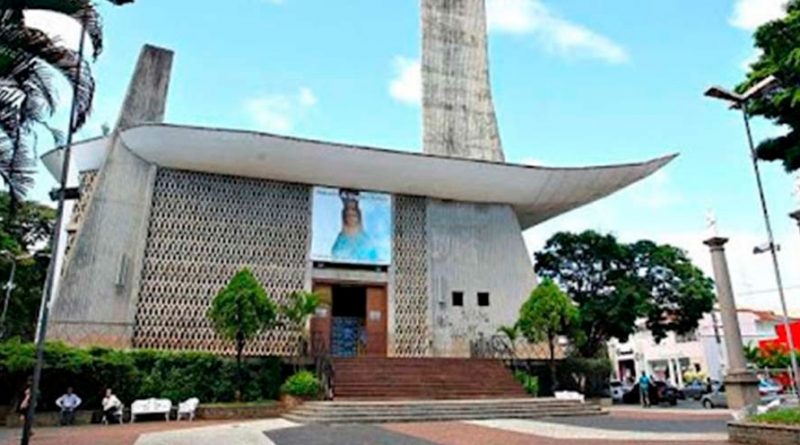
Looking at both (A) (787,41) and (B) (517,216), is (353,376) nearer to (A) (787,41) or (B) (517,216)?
(B) (517,216)

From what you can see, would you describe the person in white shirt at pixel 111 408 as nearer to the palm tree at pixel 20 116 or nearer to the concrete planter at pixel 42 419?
the concrete planter at pixel 42 419

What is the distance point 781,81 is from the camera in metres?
9.08

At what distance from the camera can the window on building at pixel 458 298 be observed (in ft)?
59.9

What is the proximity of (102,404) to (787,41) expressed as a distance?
48.3 feet

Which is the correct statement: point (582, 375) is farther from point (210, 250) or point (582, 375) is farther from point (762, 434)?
point (210, 250)

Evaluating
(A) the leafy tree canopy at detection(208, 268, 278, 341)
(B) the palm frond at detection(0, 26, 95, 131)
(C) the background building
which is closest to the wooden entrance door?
(A) the leafy tree canopy at detection(208, 268, 278, 341)

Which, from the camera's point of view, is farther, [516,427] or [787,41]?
[516,427]

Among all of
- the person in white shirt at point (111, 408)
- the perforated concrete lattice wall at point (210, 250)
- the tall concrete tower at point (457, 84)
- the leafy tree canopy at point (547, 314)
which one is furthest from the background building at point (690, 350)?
the person in white shirt at point (111, 408)

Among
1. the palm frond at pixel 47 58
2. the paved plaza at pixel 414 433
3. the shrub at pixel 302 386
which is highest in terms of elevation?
the palm frond at pixel 47 58

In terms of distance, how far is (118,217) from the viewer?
15.4 m

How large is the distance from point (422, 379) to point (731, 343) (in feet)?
24.7

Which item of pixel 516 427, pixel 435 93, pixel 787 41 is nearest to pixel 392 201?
pixel 435 93

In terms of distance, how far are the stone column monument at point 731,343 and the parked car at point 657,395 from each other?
7135mm

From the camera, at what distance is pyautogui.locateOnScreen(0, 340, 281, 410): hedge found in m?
12.1
